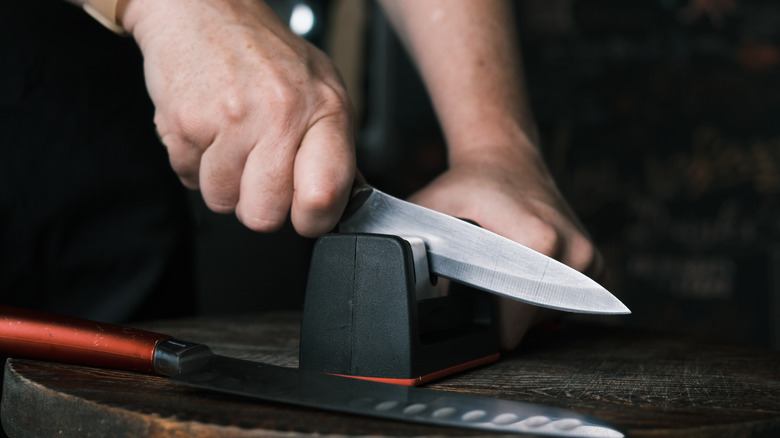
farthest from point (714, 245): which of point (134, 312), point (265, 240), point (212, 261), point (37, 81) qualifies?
point (37, 81)

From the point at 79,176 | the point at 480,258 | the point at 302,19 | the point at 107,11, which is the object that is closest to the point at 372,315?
the point at 480,258

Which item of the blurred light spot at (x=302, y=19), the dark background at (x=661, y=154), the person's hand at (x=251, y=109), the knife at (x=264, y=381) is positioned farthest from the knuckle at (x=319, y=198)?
the blurred light spot at (x=302, y=19)

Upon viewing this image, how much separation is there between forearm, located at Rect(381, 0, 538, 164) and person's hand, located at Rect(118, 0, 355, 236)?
1.01 feet

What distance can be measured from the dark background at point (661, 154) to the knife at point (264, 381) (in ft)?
6.30

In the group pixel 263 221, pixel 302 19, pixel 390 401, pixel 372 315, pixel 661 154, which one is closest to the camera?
pixel 390 401

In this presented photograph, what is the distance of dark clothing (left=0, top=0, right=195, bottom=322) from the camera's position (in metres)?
1.07

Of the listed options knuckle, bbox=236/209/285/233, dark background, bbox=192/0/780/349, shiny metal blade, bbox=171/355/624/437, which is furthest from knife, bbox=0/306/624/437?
dark background, bbox=192/0/780/349

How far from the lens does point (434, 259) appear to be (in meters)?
0.70

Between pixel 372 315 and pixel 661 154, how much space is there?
104 inches

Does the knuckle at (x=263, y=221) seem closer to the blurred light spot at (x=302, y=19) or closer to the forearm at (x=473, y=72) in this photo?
the forearm at (x=473, y=72)

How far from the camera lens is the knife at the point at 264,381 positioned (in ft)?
1.50

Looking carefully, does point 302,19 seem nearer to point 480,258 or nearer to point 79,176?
point 79,176

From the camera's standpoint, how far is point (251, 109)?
68 cm

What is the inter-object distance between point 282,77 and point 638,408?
1.49 ft
